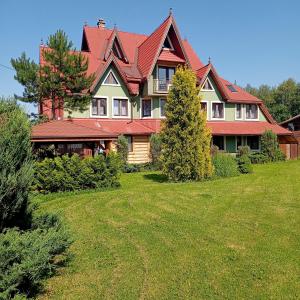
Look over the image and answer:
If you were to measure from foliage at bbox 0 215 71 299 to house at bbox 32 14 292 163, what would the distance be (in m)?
17.4

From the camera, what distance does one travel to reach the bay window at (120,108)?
27709mm

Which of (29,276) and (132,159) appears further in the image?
(132,159)

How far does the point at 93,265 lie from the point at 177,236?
7.03ft

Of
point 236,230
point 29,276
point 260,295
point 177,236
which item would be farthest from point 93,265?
point 236,230

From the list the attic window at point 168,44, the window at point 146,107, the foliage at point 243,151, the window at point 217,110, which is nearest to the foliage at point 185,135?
the window at point 146,107

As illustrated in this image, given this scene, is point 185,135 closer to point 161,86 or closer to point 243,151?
point 161,86

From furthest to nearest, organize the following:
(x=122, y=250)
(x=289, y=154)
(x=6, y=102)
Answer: (x=289, y=154) < (x=122, y=250) < (x=6, y=102)

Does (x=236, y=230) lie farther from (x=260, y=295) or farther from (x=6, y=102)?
(x=6, y=102)

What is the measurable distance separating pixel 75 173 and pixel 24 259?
31.9 ft

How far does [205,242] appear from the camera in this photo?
6.98 m

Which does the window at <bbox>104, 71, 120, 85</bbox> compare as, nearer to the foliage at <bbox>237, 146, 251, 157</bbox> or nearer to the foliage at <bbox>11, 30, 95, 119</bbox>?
the foliage at <bbox>11, 30, 95, 119</bbox>

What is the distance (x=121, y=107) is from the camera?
2792cm

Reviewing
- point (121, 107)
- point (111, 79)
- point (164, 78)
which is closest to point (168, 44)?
point (164, 78)

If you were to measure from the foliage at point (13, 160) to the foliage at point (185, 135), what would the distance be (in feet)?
39.3
